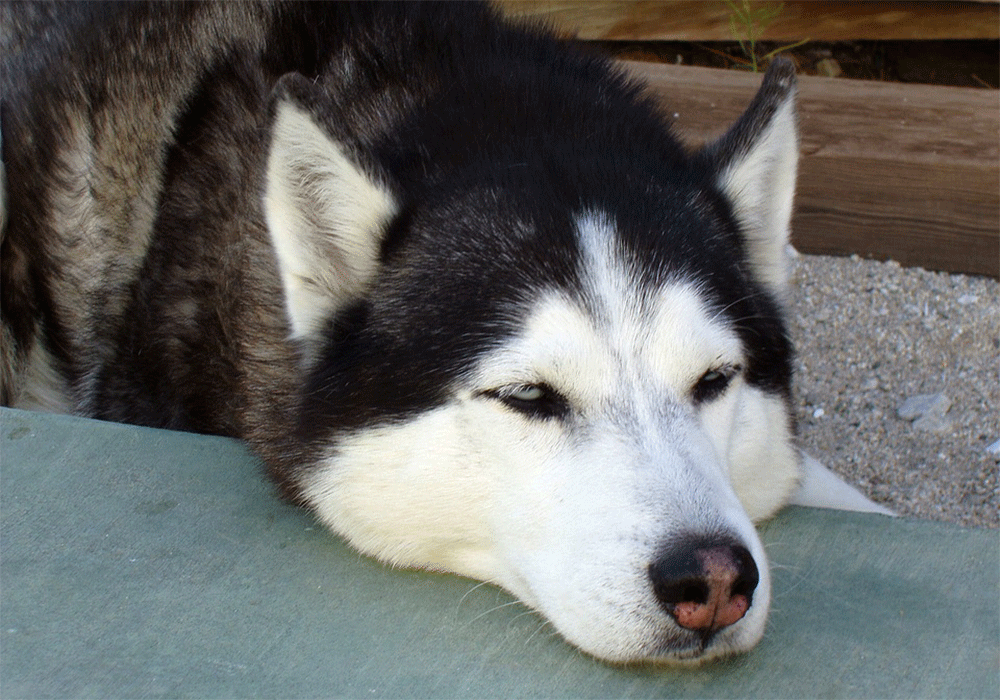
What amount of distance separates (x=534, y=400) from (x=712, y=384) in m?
0.48

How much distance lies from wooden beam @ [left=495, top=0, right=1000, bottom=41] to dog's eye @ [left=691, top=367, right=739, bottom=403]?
328cm

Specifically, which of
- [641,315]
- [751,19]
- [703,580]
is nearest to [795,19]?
[751,19]

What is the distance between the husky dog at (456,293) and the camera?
2.38 meters

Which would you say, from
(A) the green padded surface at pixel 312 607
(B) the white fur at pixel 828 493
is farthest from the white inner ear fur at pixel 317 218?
(B) the white fur at pixel 828 493

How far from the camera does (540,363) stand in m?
2.46

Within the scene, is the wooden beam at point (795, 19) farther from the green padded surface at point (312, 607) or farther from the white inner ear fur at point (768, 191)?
the green padded surface at point (312, 607)

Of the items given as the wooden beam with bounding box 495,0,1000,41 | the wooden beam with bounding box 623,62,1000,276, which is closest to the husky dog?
the wooden beam with bounding box 623,62,1000,276

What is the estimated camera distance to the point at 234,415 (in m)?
3.18

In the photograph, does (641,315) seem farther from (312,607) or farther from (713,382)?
(312,607)

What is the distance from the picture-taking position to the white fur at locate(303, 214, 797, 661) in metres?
2.28

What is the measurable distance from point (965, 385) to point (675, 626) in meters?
2.87

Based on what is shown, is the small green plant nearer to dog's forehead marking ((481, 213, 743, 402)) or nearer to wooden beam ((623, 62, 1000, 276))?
wooden beam ((623, 62, 1000, 276))

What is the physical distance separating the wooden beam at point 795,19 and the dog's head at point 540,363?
2.87 m

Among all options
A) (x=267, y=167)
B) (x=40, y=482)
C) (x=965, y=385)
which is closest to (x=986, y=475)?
(x=965, y=385)
